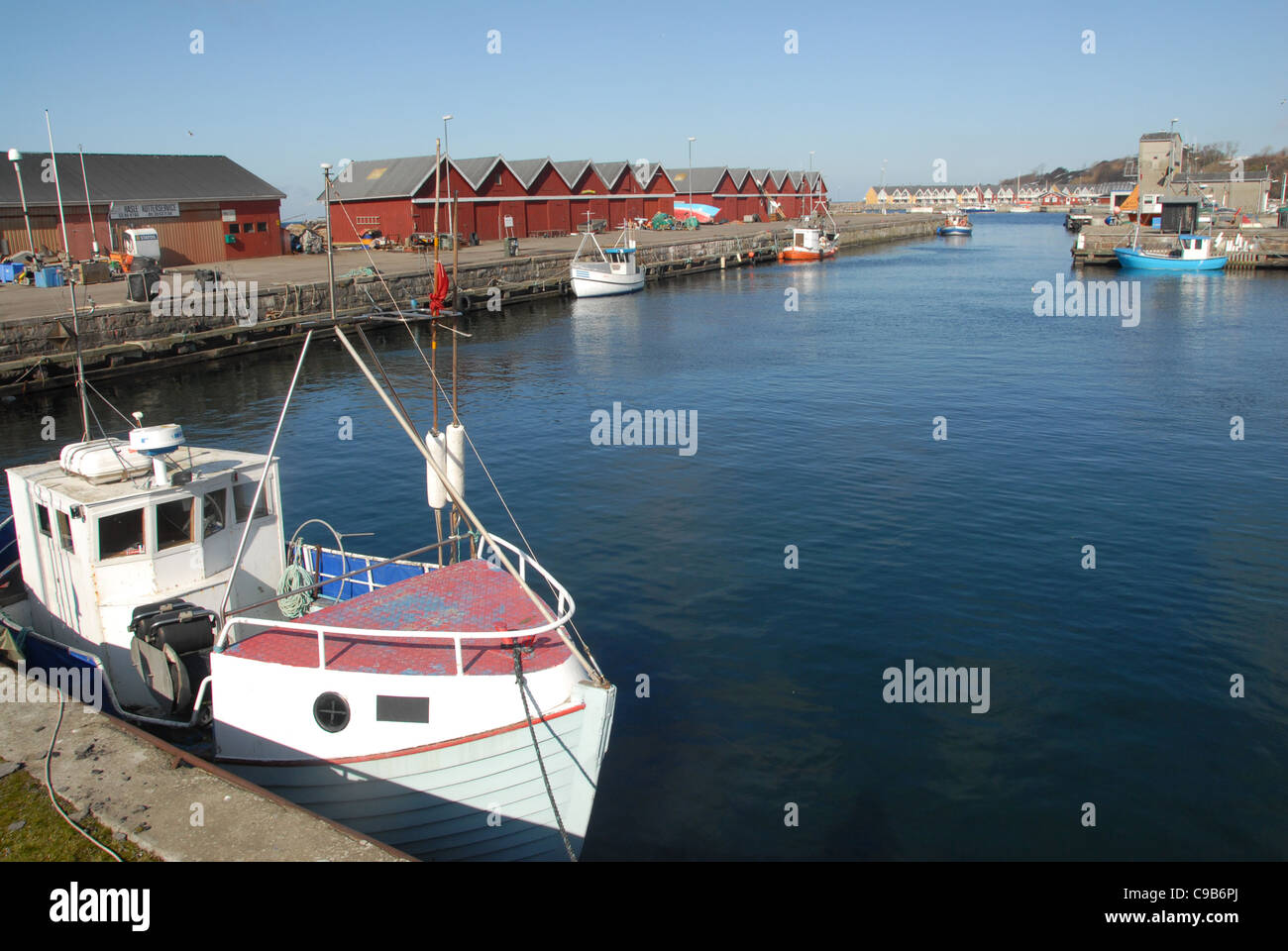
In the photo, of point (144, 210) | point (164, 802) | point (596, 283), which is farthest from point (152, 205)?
point (164, 802)

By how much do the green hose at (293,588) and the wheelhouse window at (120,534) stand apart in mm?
1816

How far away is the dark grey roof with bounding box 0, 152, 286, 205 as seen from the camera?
2085 inches

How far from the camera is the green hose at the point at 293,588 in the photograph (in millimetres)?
12688

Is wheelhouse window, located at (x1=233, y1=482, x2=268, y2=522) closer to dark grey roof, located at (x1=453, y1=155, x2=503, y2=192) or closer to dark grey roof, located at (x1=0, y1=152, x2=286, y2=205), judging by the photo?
dark grey roof, located at (x1=0, y1=152, x2=286, y2=205)

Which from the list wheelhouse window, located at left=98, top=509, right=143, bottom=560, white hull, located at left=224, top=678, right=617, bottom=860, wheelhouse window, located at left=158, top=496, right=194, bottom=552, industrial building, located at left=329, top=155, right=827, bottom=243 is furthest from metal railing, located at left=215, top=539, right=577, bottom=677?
industrial building, located at left=329, top=155, right=827, bottom=243

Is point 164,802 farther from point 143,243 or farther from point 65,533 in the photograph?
point 143,243

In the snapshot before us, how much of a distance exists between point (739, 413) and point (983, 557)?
14398 millimetres

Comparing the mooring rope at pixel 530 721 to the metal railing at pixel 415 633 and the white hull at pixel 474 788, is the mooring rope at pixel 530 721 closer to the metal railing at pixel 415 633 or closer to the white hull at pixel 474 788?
the white hull at pixel 474 788

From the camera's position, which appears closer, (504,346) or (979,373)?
(979,373)

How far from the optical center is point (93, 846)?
7.81 m

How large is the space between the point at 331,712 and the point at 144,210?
2173 inches
